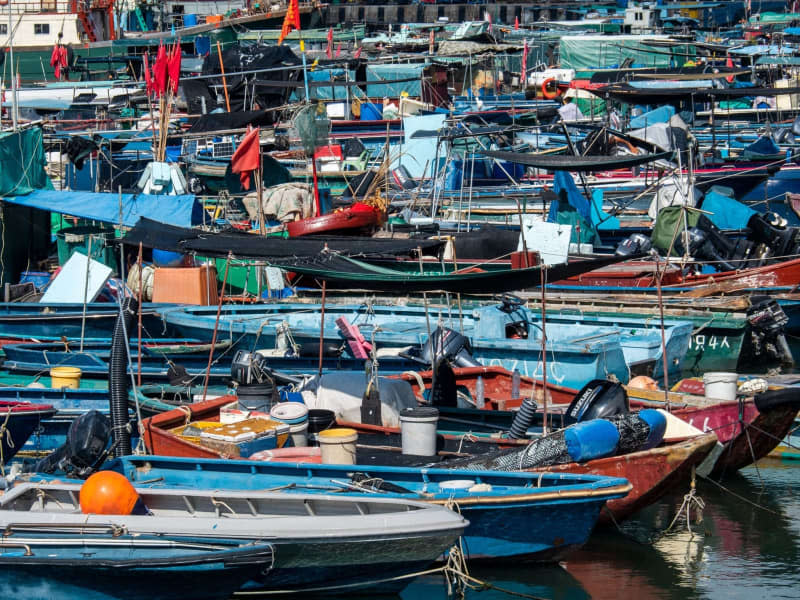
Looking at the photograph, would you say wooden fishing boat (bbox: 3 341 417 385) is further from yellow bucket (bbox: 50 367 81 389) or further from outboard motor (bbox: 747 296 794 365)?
outboard motor (bbox: 747 296 794 365)

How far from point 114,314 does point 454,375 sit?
21.7ft

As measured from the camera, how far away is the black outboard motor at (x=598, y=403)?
1177cm

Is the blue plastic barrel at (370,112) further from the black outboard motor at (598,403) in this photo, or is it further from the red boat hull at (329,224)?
the black outboard motor at (598,403)

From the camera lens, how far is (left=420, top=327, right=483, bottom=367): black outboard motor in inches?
594

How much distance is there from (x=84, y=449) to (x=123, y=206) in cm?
1020

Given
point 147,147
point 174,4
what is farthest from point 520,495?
point 174,4

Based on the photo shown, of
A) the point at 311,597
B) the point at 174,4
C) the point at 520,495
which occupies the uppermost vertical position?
the point at 174,4

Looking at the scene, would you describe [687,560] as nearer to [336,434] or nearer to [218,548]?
[336,434]

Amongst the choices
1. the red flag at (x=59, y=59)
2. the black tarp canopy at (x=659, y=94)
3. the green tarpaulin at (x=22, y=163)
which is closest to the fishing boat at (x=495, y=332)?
the green tarpaulin at (x=22, y=163)

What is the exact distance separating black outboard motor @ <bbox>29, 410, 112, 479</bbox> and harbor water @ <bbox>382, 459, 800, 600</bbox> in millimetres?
3321

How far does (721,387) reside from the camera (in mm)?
13078

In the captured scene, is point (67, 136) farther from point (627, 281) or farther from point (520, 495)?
point (520, 495)

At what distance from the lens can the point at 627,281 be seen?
21.1m

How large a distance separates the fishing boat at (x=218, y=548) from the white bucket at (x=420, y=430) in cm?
185
